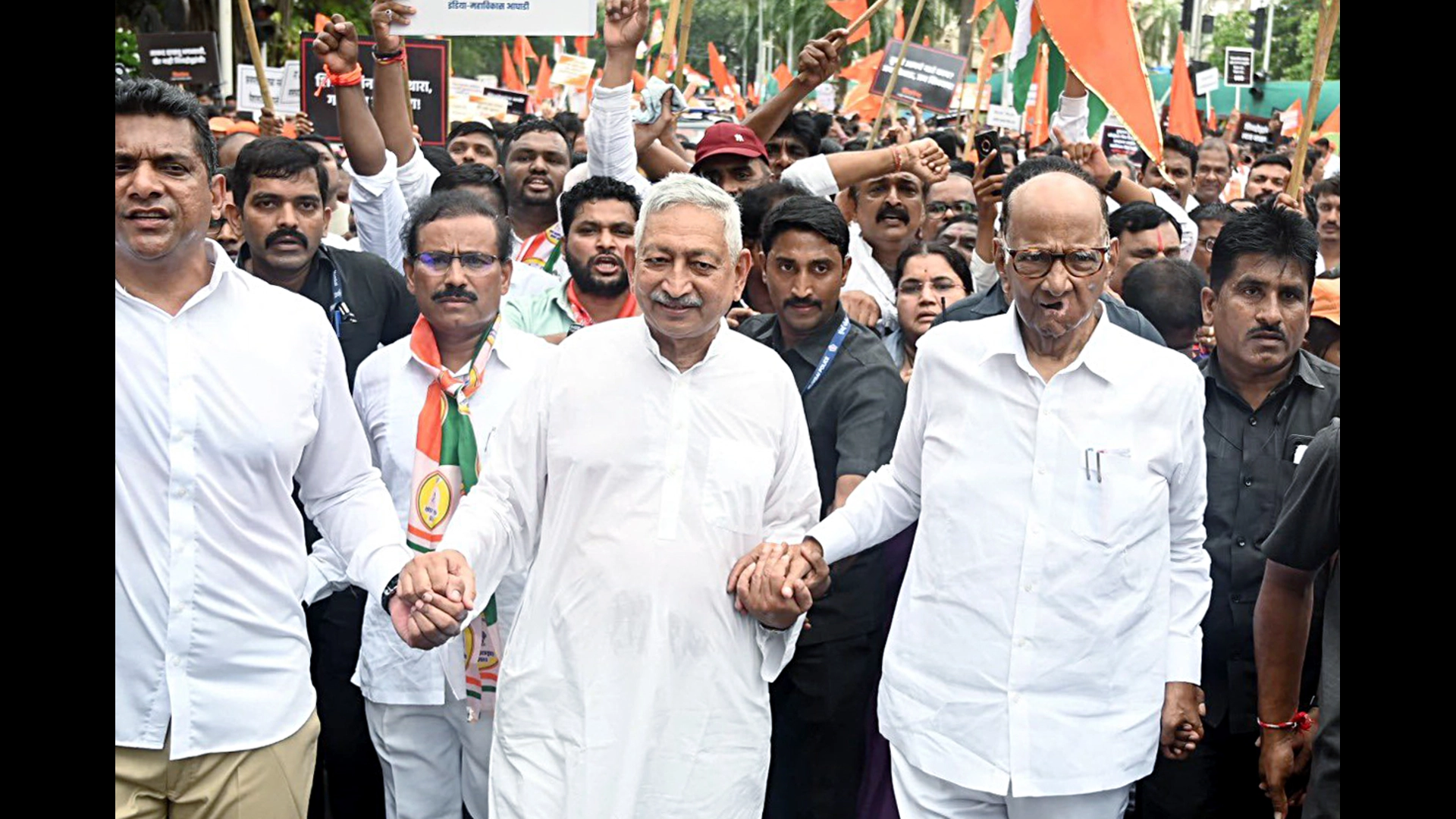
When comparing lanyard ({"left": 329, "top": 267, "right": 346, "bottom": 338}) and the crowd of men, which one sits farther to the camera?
lanyard ({"left": 329, "top": 267, "right": 346, "bottom": 338})

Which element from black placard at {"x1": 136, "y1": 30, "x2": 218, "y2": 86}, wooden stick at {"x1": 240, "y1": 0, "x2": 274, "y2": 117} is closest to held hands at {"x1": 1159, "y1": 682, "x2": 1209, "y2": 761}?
wooden stick at {"x1": 240, "y1": 0, "x2": 274, "y2": 117}

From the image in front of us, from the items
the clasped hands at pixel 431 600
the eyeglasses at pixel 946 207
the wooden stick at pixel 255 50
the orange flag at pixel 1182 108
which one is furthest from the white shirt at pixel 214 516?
the orange flag at pixel 1182 108

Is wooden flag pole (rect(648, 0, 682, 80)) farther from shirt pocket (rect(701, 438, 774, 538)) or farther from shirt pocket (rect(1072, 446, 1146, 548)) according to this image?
shirt pocket (rect(1072, 446, 1146, 548))

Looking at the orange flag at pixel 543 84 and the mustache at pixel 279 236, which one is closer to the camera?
the mustache at pixel 279 236

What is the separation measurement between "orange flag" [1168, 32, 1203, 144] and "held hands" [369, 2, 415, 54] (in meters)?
6.98

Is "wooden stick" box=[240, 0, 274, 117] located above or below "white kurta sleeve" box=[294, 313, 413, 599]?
above

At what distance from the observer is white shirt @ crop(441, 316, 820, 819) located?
11.2 feet

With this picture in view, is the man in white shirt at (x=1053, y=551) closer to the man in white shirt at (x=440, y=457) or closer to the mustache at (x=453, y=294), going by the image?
the man in white shirt at (x=440, y=457)

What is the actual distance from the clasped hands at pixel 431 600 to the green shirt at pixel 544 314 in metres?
2.01

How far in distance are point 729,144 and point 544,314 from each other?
1.35 metres

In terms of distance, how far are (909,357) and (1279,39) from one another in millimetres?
53477

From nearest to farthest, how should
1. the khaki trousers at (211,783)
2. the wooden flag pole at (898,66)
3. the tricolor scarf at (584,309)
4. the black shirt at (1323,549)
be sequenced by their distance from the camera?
the black shirt at (1323,549) < the khaki trousers at (211,783) < the tricolor scarf at (584,309) < the wooden flag pole at (898,66)

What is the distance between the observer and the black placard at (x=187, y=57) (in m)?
12.4
